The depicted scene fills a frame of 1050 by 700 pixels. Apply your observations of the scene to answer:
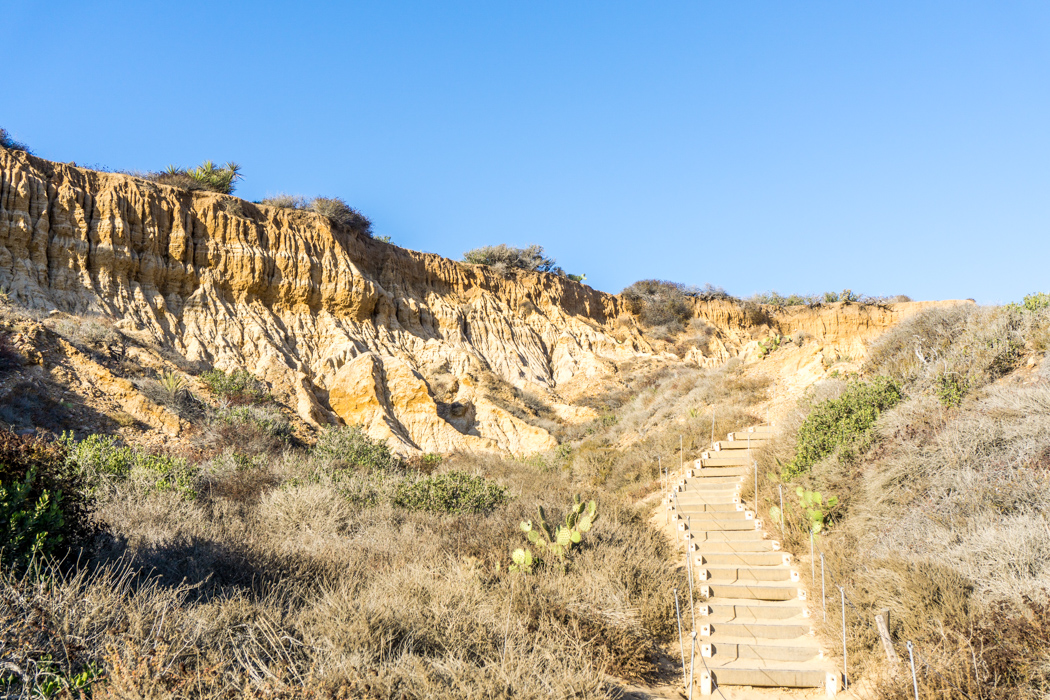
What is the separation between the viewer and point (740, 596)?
25.8ft

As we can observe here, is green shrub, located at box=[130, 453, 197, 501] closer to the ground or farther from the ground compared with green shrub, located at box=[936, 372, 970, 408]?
closer to the ground

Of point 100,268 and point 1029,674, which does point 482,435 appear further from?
point 1029,674

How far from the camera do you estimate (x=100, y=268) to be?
19609 millimetres

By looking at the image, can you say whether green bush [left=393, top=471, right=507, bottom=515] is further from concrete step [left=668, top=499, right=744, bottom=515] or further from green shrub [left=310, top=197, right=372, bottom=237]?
green shrub [left=310, top=197, right=372, bottom=237]

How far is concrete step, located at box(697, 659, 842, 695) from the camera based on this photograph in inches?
234

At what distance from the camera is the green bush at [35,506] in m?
4.90

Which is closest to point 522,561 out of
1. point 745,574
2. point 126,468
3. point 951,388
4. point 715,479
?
point 745,574

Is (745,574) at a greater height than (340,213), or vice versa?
(340,213)

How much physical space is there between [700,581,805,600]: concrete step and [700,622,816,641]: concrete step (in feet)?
2.68

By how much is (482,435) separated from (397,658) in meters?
17.4

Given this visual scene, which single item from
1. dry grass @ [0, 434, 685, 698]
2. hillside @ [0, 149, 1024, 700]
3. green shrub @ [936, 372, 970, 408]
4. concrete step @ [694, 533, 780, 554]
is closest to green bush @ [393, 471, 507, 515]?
hillside @ [0, 149, 1024, 700]

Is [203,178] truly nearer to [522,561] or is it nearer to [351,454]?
[351,454]

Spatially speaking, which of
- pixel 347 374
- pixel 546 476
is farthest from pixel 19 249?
pixel 546 476

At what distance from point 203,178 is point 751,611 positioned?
82.1 ft
